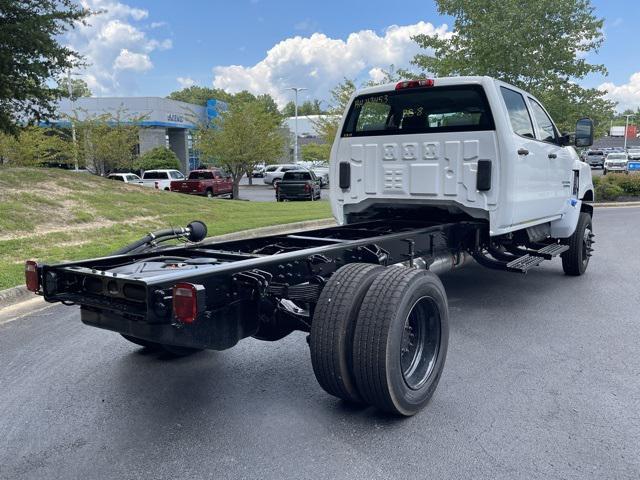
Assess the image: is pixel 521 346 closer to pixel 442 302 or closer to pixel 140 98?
pixel 442 302

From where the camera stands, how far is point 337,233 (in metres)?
5.73

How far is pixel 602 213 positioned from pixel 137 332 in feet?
57.8

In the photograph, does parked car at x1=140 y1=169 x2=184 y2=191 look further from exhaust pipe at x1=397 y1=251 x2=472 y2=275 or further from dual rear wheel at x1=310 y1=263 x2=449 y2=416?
dual rear wheel at x1=310 y1=263 x2=449 y2=416

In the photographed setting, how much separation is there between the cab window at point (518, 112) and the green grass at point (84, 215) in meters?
6.26

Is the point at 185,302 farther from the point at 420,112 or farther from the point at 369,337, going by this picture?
the point at 420,112

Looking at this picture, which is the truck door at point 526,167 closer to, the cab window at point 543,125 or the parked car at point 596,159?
→ the cab window at point 543,125

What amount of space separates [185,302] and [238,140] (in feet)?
85.1

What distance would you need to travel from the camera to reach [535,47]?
16562 millimetres

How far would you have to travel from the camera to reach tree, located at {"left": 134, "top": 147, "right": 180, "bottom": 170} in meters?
41.1

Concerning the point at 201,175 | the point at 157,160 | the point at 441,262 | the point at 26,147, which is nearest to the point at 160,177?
the point at 201,175

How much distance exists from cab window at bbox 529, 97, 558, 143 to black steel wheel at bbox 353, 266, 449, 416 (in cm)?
367

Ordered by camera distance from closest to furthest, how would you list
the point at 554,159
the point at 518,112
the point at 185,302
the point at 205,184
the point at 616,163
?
the point at 185,302 → the point at 518,112 → the point at 554,159 → the point at 205,184 → the point at 616,163

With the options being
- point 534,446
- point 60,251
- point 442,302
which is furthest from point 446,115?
point 60,251

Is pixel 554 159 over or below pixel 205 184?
over
